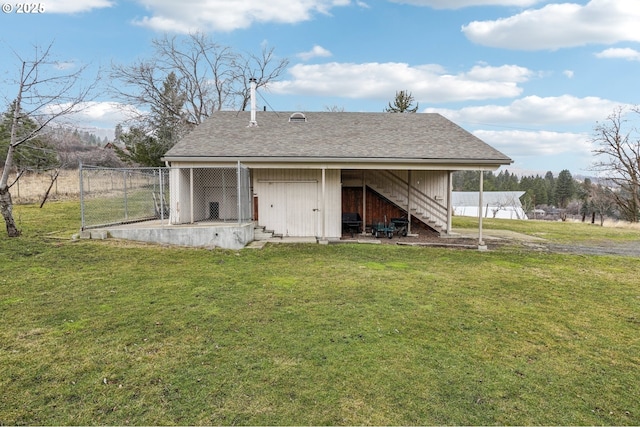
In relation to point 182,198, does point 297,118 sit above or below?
above

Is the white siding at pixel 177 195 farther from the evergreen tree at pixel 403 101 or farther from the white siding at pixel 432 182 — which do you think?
the evergreen tree at pixel 403 101

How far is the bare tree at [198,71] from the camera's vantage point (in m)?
20.0

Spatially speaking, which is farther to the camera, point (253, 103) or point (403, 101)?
point (403, 101)

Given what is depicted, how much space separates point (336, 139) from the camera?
40.2 feet

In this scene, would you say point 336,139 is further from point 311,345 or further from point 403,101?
point 403,101

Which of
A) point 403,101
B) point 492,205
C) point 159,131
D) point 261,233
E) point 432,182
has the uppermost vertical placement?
point 403,101

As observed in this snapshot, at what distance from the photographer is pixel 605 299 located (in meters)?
6.07

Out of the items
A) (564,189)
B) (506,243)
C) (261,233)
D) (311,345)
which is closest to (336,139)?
(261,233)

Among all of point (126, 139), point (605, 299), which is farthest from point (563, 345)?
point (126, 139)

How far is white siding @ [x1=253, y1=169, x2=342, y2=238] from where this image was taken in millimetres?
11773

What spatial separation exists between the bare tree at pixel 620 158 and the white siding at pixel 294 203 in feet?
94.1
